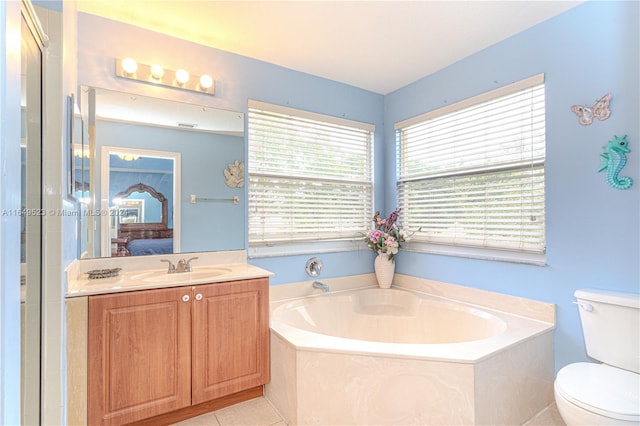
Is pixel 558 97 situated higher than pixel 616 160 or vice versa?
pixel 558 97

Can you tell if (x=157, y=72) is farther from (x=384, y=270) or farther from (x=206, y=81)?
(x=384, y=270)

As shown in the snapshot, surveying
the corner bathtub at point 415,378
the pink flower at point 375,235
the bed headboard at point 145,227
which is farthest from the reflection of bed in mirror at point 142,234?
the pink flower at point 375,235

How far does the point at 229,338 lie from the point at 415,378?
112 cm

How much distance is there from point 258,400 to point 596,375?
193 cm

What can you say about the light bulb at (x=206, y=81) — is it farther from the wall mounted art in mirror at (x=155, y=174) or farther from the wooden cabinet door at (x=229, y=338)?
the wooden cabinet door at (x=229, y=338)

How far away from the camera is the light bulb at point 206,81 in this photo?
239 centimetres

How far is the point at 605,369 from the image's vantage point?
5.41 feet

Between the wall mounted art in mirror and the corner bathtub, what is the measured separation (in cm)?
94

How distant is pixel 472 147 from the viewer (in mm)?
2553

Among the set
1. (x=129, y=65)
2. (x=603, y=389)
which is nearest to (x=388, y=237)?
(x=603, y=389)

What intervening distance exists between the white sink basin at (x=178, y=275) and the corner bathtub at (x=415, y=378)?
0.58m

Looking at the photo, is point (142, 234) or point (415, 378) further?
point (142, 234)

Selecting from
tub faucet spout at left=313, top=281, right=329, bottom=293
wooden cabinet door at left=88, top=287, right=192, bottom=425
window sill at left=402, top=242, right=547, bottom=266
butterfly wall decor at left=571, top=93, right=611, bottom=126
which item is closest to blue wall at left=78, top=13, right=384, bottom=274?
tub faucet spout at left=313, top=281, right=329, bottom=293

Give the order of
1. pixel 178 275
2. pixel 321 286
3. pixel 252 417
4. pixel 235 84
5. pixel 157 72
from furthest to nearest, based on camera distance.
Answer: pixel 321 286
pixel 235 84
pixel 157 72
pixel 178 275
pixel 252 417
